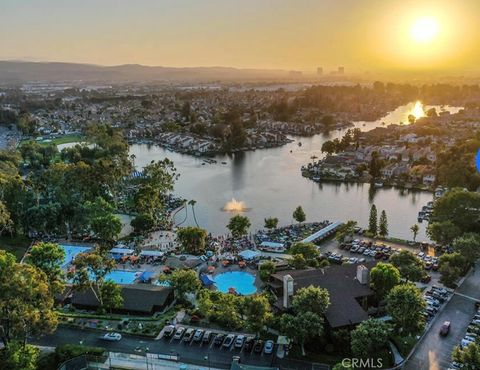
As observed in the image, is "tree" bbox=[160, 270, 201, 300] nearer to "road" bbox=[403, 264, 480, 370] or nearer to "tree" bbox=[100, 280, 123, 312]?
"tree" bbox=[100, 280, 123, 312]

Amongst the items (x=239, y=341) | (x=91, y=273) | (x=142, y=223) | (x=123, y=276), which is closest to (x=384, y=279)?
(x=239, y=341)

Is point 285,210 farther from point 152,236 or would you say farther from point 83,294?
point 83,294

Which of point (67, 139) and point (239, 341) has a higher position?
point (67, 139)

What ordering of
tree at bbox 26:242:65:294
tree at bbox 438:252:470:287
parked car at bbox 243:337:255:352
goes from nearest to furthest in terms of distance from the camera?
parked car at bbox 243:337:255:352, tree at bbox 26:242:65:294, tree at bbox 438:252:470:287

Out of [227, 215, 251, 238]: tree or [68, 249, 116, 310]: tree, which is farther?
[227, 215, 251, 238]: tree

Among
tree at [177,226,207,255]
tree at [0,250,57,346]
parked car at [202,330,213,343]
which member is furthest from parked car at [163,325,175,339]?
tree at [177,226,207,255]

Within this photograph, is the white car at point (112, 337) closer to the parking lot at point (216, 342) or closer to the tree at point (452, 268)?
the parking lot at point (216, 342)

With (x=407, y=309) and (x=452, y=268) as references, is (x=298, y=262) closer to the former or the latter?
(x=407, y=309)

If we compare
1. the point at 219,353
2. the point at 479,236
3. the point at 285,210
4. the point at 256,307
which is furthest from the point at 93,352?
the point at 285,210
